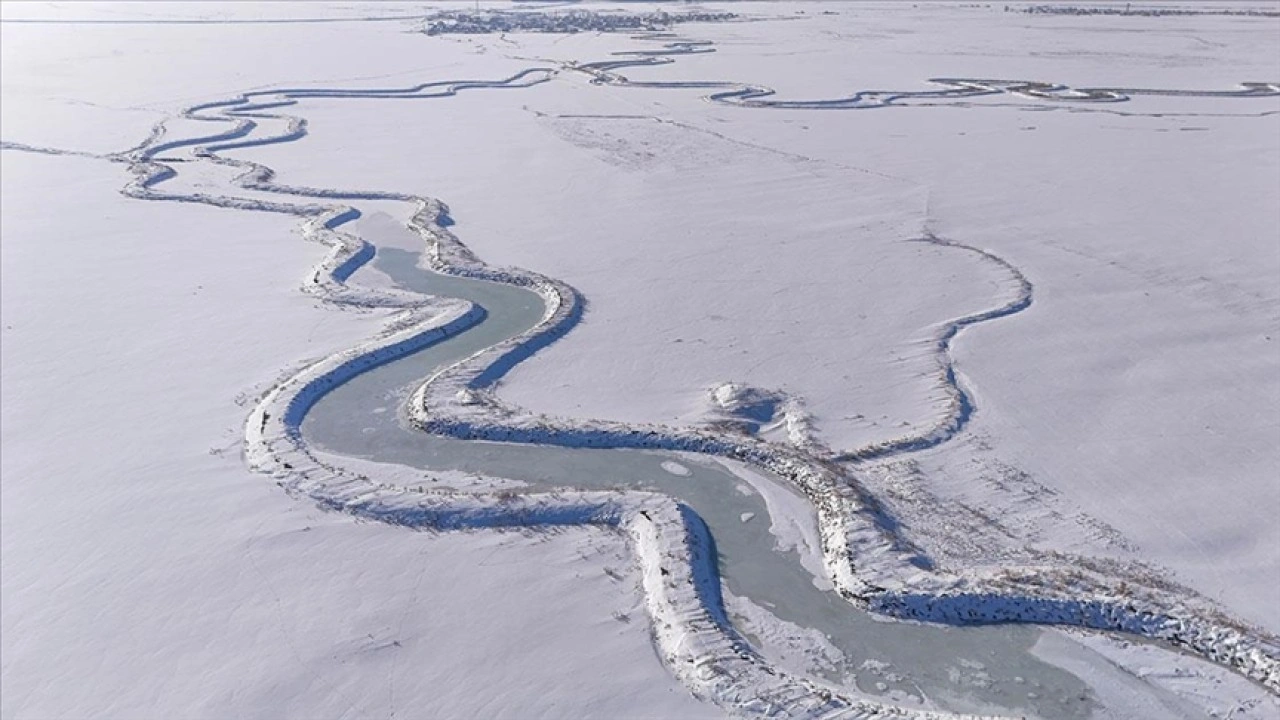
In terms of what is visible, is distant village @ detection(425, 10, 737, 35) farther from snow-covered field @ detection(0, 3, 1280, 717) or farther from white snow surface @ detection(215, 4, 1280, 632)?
snow-covered field @ detection(0, 3, 1280, 717)

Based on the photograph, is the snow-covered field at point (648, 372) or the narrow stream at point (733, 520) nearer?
the narrow stream at point (733, 520)

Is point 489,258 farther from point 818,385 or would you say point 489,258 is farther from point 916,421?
point 916,421

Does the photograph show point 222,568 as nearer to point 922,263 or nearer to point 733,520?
point 733,520

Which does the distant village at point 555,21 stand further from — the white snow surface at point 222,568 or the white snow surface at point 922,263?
the white snow surface at point 222,568

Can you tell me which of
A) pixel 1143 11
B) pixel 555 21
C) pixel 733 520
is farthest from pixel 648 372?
pixel 1143 11

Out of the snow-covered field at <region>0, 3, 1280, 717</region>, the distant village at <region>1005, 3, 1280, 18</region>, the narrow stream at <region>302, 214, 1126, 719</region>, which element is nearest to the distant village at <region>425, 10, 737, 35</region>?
the distant village at <region>1005, 3, 1280, 18</region>

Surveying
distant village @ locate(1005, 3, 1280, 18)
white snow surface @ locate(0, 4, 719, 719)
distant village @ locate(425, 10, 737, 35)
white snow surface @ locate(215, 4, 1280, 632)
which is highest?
distant village @ locate(1005, 3, 1280, 18)

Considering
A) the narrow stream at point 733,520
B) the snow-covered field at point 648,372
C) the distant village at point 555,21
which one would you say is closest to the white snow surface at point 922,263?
the snow-covered field at point 648,372
